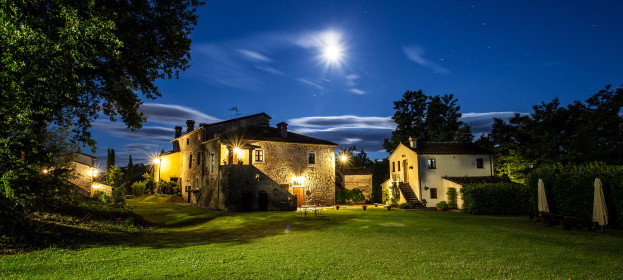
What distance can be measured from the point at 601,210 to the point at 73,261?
1927 cm

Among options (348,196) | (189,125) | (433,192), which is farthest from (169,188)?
(433,192)

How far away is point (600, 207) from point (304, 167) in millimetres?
21249

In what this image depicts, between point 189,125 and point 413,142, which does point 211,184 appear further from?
point 413,142

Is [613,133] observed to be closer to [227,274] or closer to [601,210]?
[601,210]

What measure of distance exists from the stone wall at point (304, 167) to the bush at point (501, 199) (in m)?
13.3

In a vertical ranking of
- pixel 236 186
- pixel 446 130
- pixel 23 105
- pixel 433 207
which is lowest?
pixel 433 207

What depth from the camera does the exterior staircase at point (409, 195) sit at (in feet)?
95.3

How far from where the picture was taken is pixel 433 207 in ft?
96.1

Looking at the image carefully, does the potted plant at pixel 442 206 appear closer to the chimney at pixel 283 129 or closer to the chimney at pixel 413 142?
the chimney at pixel 413 142

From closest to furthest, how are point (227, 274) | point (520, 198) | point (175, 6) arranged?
1. point (227, 274)
2. point (175, 6)
3. point (520, 198)

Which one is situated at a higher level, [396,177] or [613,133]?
[613,133]

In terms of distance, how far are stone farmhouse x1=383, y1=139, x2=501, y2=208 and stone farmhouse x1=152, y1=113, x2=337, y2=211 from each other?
792 cm

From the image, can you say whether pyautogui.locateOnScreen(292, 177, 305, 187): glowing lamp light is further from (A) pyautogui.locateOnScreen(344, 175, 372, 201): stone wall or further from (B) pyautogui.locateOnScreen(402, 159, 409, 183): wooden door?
(B) pyautogui.locateOnScreen(402, 159, 409, 183): wooden door

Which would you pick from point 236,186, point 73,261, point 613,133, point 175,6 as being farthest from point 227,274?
point 613,133
